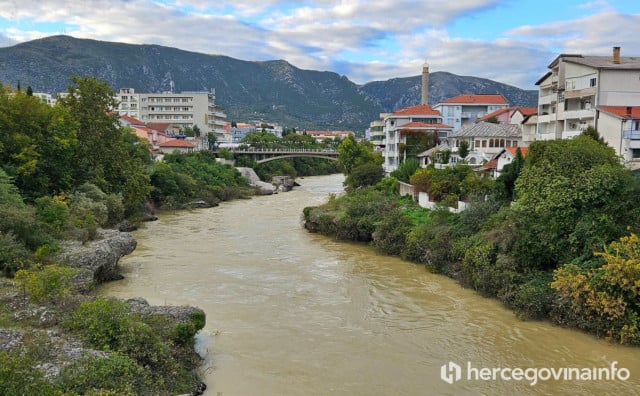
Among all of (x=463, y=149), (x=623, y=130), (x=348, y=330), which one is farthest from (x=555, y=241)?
(x=463, y=149)

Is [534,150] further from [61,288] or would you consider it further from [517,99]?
[517,99]

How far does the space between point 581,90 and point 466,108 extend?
2672 cm

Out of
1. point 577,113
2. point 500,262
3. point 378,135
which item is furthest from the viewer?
point 378,135

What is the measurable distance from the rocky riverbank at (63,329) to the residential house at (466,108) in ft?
146

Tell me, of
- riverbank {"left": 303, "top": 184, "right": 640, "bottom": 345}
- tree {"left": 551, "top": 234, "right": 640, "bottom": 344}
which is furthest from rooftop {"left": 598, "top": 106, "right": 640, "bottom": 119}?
tree {"left": 551, "top": 234, "right": 640, "bottom": 344}

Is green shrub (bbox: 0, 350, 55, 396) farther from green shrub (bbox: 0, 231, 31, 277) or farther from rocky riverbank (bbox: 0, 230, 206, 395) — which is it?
green shrub (bbox: 0, 231, 31, 277)

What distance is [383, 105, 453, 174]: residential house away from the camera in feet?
147

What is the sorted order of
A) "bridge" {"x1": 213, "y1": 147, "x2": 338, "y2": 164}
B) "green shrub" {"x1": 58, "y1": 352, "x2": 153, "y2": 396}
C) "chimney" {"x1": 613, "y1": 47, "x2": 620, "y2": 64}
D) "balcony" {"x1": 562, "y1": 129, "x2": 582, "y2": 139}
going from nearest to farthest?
"green shrub" {"x1": 58, "y1": 352, "x2": 153, "y2": 396}, "balcony" {"x1": 562, "y1": 129, "x2": 582, "y2": 139}, "chimney" {"x1": 613, "y1": 47, "x2": 620, "y2": 64}, "bridge" {"x1": 213, "y1": 147, "x2": 338, "y2": 164}

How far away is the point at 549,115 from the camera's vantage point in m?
31.9

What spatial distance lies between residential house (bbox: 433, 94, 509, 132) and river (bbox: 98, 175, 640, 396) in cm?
3218

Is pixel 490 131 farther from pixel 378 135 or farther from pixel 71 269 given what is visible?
pixel 71 269

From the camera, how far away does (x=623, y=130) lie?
24.4 meters

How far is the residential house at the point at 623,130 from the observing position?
2397 centimetres

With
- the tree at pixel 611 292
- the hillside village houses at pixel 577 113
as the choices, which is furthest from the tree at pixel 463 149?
the tree at pixel 611 292
